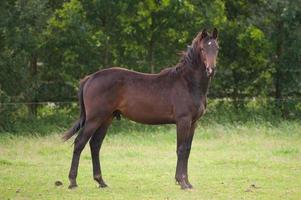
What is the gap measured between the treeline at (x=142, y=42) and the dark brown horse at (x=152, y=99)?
1082cm

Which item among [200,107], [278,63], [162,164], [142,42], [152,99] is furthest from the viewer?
[278,63]

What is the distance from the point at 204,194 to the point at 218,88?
1437 centimetres

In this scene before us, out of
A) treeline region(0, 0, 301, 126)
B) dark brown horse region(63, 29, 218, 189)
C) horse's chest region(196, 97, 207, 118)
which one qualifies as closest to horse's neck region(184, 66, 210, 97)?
dark brown horse region(63, 29, 218, 189)

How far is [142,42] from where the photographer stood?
2292 centimetres

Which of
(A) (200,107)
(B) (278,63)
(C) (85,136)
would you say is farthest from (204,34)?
(B) (278,63)

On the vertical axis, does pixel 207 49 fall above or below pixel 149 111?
above

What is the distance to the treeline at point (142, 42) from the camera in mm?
20906

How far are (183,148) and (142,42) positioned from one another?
13.2 meters

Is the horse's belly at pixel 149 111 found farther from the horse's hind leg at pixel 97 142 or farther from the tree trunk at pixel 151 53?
the tree trunk at pixel 151 53

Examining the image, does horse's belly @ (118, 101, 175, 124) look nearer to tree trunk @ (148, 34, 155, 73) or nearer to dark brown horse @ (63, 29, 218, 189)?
dark brown horse @ (63, 29, 218, 189)

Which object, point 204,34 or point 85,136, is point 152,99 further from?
point 204,34

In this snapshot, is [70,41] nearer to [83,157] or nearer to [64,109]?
[64,109]

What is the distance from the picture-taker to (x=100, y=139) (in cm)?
1041

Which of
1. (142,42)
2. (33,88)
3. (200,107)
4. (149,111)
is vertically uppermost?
(200,107)
